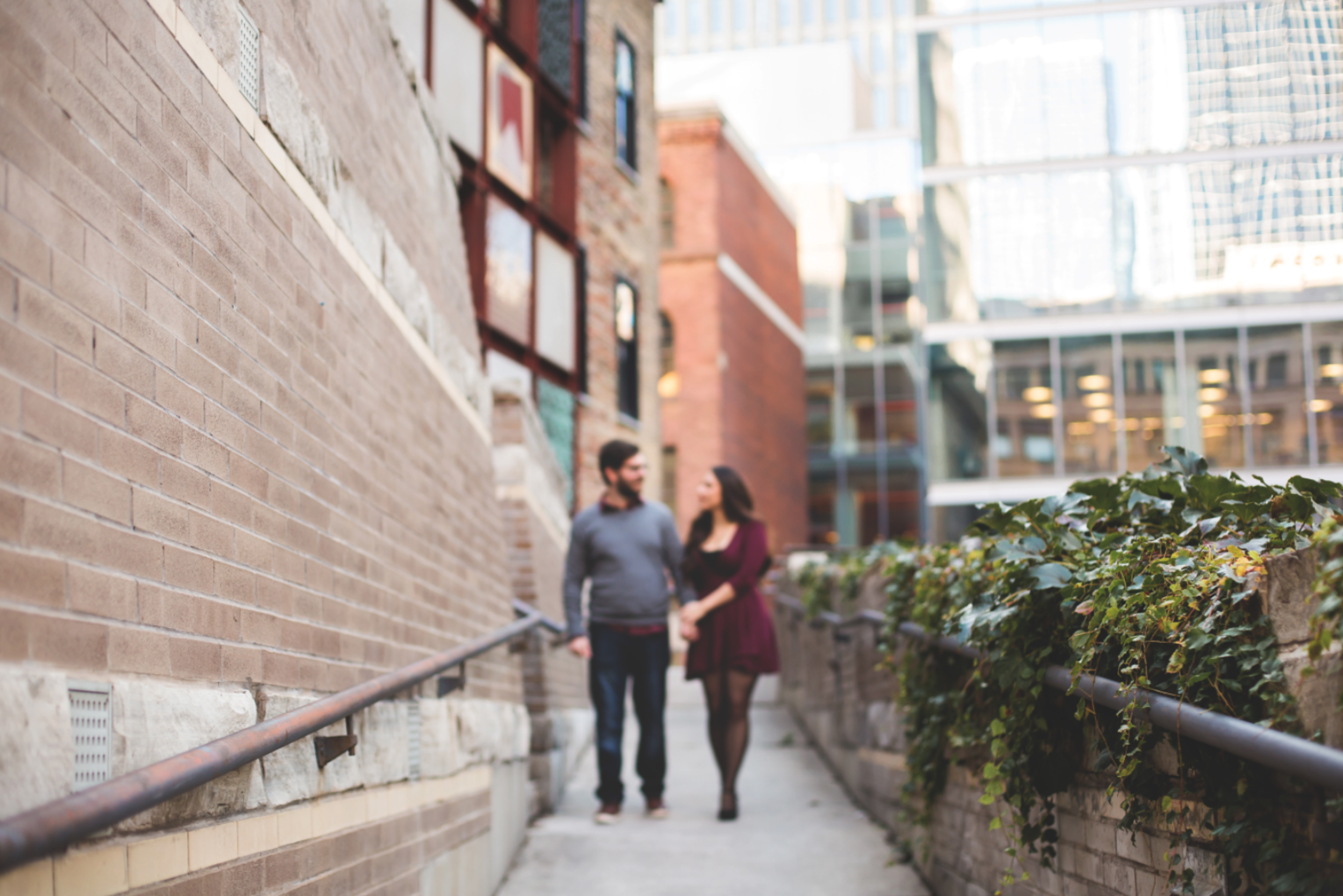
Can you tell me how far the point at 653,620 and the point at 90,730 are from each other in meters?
4.83

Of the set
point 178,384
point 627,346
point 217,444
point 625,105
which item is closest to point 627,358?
point 627,346

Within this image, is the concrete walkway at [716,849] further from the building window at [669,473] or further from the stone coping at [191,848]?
the building window at [669,473]

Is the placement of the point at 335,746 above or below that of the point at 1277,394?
below

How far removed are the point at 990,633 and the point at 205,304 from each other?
2.47 metres

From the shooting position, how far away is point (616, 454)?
6867 mm

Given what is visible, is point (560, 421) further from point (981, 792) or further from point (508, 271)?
point (981, 792)

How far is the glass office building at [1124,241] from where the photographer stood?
20.8 m

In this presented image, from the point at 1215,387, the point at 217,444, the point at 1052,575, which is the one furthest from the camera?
the point at 1215,387

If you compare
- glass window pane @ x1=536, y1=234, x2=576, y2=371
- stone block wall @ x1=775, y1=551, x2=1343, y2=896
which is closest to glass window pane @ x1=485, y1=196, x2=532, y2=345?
glass window pane @ x1=536, y1=234, x2=576, y2=371

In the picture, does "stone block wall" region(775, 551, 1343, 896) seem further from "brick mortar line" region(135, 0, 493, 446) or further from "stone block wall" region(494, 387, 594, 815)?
"brick mortar line" region(135, 0, 493, 446)

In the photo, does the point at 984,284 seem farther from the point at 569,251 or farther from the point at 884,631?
the point at 884,631

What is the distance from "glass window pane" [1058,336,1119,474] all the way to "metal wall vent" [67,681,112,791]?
67.0ft

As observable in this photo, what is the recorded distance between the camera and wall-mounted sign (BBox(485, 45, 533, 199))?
13.3 meters

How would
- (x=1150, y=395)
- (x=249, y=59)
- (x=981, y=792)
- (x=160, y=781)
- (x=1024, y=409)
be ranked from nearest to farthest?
(x=160, y=781), (x=249, y=59), (x=981, y=792), (x=1150, y=395), (x=1024, y=409)
